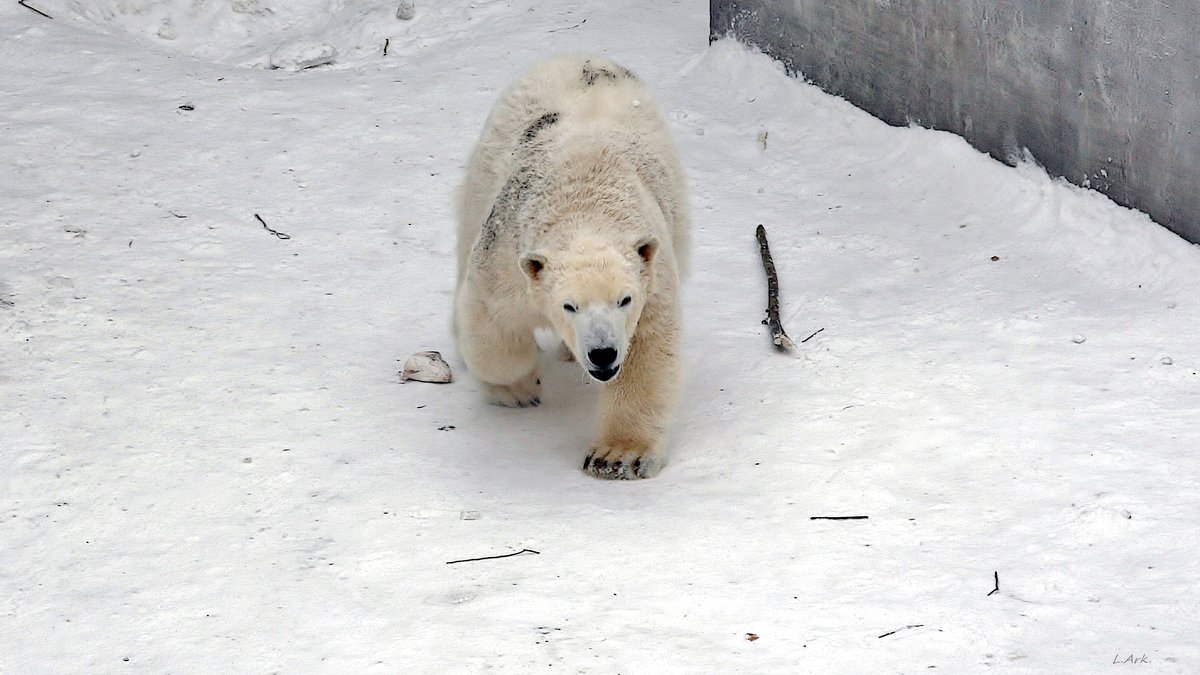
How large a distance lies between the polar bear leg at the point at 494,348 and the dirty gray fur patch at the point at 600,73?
3.75 ft

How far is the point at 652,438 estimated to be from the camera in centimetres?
490

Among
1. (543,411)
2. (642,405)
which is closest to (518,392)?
(543,411)

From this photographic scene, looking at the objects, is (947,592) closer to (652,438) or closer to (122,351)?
(652,438)

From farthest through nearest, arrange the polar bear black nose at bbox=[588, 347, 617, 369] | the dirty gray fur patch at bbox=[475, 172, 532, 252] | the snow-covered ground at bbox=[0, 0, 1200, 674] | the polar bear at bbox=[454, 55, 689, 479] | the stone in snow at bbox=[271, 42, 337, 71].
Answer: the stone in snow at bbox=[271, 42, 337, 71]
the dirty gray fur patch at bbox=[475, 172, 532, 252]
the polar bear at bbox=[454, 55, 689, 479]
the polar bear black nose at bbox=[588, 347, 617, 369]
the snow-covered ground at bbox=[0, 0, 1200, 674]

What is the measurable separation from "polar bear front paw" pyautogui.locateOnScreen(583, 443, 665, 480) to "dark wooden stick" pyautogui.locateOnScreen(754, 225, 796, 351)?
3.56 feet

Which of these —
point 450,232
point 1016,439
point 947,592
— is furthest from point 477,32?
point 947,592

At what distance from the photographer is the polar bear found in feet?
14.7

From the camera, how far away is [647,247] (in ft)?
15.3

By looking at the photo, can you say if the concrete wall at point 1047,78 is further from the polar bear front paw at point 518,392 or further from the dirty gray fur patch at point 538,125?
the polar bear front paw at point 518,392

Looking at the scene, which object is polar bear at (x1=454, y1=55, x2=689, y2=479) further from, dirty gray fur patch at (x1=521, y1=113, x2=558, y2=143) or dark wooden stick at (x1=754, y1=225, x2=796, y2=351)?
dark wooden stick at (x1=754, y1=225, x2=796, y2=351)

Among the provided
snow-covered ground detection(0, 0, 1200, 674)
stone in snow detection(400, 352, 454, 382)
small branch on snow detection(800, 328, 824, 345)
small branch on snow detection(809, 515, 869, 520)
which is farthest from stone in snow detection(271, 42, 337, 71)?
small branch on snow detection(809, 515, 869, 520)

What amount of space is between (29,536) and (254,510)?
71 centimetres

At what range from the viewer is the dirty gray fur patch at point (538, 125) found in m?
5.34

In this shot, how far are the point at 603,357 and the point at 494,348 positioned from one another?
0.88 meters
